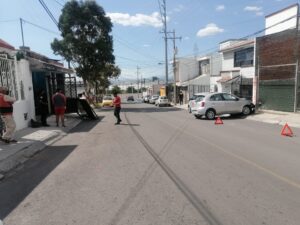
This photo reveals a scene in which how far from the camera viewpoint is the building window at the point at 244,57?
94.3 feet

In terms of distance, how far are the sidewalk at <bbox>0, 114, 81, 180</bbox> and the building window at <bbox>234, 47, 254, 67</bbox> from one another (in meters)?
20.0

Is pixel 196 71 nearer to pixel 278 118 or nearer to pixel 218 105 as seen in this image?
pixel 218 105

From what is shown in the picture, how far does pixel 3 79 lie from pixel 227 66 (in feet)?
84.3

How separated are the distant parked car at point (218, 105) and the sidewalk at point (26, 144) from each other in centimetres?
827

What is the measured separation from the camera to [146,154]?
28.2 ft

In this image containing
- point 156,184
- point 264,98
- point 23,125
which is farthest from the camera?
point 264,98

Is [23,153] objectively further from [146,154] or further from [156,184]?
[156,184]

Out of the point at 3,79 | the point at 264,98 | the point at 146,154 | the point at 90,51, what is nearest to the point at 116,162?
the point at 146,154

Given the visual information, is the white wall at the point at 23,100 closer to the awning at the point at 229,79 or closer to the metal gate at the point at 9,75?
the metal gate at the point at 9,75

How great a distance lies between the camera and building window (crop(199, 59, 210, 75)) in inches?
2057

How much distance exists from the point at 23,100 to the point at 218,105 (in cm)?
1119

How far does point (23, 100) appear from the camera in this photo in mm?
14602

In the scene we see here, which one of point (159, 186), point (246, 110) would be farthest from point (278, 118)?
point (159, 186)

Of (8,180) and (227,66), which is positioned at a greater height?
(227,66)
